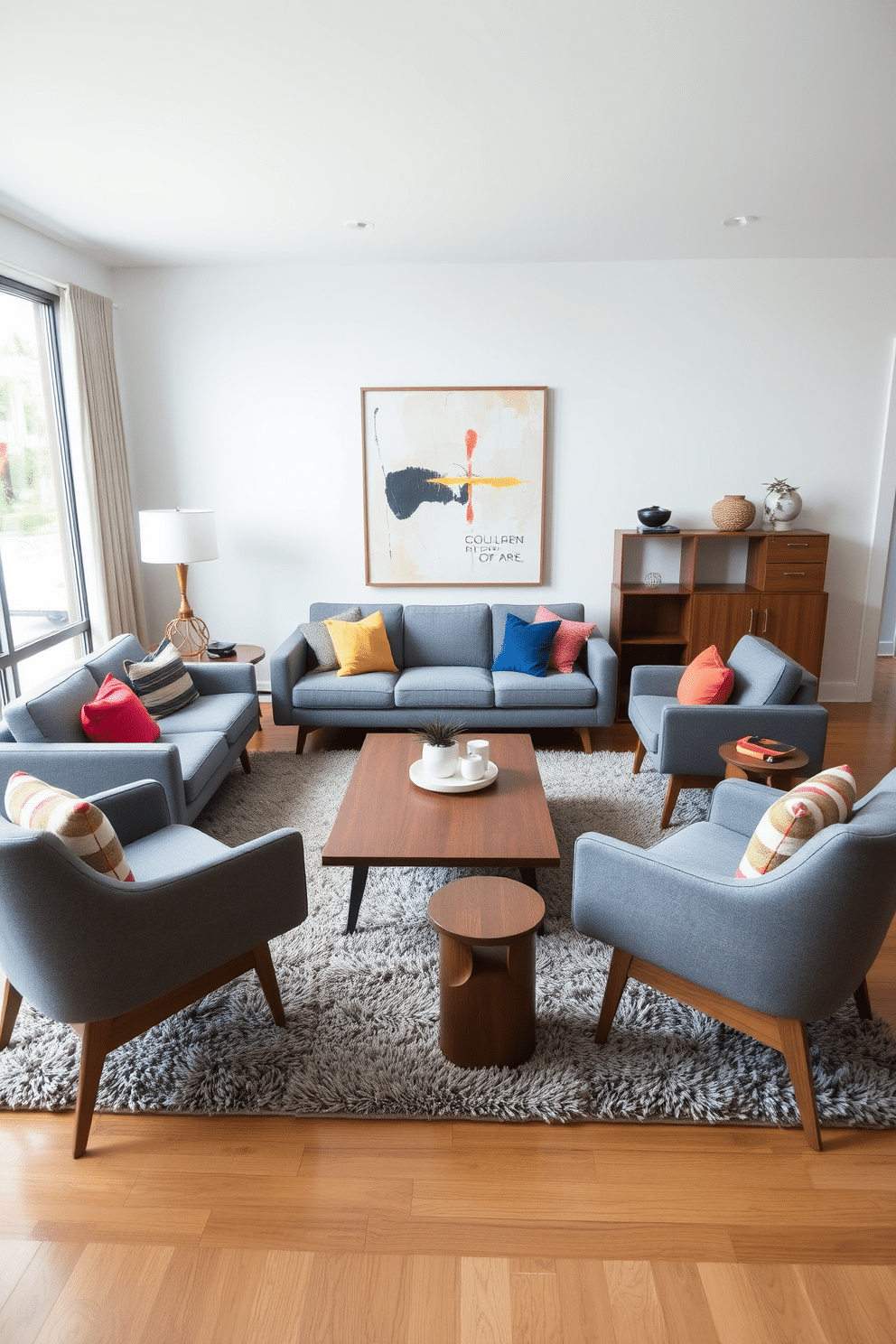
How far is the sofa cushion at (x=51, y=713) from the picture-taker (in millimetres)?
3092

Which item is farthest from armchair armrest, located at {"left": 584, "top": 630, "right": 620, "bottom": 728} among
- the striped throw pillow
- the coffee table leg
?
the striped throw pillow

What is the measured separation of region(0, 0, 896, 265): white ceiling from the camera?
233cm

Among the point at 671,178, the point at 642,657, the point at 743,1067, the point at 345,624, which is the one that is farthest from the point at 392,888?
the point at 671,178

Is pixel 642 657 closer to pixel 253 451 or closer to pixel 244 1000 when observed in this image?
pixel 253 451

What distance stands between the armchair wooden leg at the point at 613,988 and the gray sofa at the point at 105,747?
1645 mm

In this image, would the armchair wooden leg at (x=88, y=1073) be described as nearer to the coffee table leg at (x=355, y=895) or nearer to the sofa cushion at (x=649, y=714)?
the coffee table leg at (x=355, y=895)

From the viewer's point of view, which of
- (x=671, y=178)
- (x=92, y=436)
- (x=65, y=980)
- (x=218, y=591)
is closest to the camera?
(x=65, y=980)

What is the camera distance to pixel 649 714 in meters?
4.00

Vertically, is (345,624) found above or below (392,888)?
above

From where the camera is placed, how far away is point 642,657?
17.9 feet

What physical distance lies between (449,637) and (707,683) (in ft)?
5.93

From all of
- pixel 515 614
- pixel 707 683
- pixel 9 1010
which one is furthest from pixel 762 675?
pixel 9 1010

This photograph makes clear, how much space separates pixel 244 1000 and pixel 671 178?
3772mm

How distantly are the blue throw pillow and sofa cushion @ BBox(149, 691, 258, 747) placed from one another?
1.52 metres
